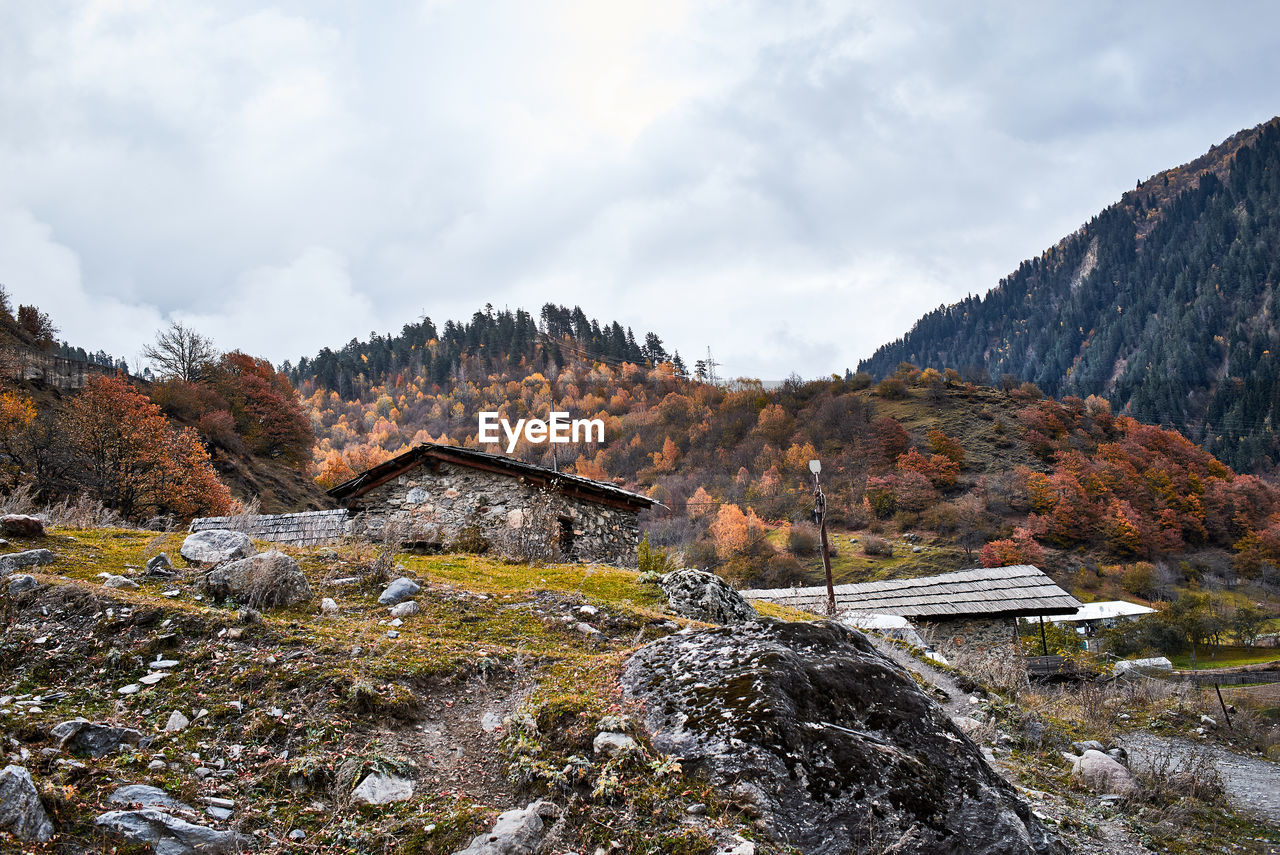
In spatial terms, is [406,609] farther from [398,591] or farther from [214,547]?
[214,547]

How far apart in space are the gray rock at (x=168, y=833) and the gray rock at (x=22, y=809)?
0.63 ft

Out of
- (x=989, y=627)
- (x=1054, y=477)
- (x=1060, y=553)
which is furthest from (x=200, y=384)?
(x=1054, y=477)

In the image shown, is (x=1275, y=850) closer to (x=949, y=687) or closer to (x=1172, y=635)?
(x=949, y=687)

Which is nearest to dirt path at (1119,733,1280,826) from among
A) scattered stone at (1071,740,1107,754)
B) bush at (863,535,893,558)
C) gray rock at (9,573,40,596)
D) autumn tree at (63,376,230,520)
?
scattered stone at (1071,740,1107,754)

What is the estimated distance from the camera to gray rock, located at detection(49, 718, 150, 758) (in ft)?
11.3

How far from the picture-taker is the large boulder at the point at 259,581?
21.5 ft

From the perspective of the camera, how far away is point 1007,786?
4301mm

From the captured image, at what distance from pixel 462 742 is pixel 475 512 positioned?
11.8 m

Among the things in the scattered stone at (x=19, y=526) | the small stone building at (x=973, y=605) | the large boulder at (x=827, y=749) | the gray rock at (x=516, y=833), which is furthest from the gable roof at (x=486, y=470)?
the gray rock at (x=516, y=833)

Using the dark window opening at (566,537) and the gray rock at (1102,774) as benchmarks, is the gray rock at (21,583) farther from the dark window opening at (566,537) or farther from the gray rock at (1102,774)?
the gray rock at (1102,774)

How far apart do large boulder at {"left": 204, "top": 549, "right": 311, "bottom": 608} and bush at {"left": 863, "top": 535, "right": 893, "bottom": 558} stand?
2741 inches

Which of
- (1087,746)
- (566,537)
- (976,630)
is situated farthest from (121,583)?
(976,630)

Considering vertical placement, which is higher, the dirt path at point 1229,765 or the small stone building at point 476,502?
the small stone building at point 476,502

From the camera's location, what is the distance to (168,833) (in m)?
2.91
